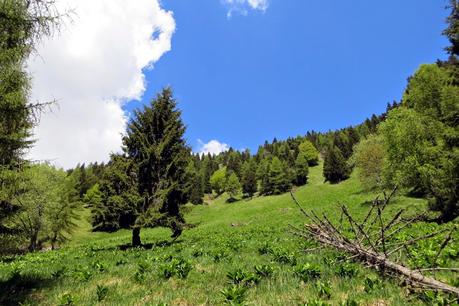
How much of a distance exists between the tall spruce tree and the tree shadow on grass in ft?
31.1

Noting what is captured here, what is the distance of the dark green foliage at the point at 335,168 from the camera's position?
308 feet

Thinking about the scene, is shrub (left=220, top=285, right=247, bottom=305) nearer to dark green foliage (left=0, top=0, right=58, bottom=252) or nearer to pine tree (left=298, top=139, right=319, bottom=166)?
dark green foliage (left=0, top=0, right=58, bottom=252)

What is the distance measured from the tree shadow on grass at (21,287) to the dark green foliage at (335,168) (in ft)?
296

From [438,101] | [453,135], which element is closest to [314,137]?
[438,101]

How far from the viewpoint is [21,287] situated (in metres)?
9.22

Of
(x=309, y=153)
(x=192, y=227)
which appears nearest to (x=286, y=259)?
(x=192, y=227)

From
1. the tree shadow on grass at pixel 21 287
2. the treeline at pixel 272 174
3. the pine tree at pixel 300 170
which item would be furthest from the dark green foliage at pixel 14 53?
the pine tree at pixel 300 170

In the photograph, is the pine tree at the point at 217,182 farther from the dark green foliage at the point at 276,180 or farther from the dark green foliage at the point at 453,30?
the dark green foliage at the point at 453,30

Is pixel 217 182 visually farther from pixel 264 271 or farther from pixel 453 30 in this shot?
pixel 264 271

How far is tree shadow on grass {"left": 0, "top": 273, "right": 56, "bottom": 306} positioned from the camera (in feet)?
26.5

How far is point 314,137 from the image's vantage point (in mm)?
177125

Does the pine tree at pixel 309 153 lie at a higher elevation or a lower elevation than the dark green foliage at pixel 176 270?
higher

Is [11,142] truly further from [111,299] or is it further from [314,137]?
[314,137]

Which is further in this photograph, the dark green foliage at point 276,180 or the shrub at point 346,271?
the dark green foliage at point 276,180
